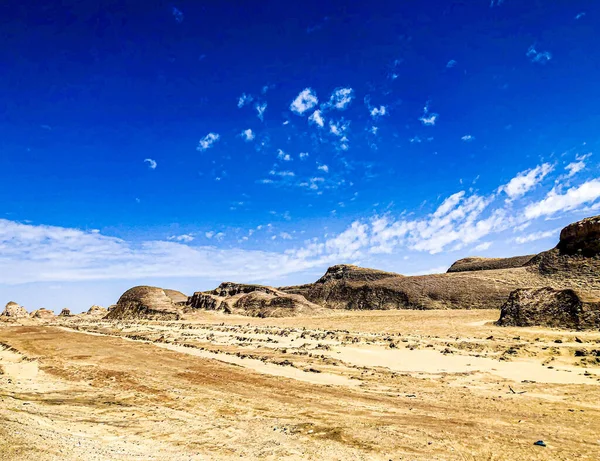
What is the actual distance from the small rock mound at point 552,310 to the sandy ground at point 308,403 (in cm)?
604

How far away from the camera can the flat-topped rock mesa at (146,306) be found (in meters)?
54.1

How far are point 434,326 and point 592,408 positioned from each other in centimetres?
2322

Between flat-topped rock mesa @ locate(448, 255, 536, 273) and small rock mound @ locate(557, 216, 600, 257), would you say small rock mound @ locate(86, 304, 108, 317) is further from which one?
small rock mound @ locate(557, 216, 600, 257)

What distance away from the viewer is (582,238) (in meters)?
50.2

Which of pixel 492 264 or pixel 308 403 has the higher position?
pixel 492 264

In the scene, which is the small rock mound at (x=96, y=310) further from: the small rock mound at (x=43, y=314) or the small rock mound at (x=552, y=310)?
the small rock mound at (x=552, y=310)

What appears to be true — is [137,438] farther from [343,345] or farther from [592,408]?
[343,345]

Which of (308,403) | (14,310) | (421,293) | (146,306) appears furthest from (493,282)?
(14,310)

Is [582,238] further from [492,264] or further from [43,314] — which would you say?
[43,314]

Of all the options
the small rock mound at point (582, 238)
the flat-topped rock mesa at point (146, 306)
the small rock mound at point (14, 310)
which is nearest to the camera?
the small rock mound at point (582, 238)

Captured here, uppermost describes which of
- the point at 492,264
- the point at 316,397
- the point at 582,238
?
the point at 582,238

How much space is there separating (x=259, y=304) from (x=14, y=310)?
157 feet

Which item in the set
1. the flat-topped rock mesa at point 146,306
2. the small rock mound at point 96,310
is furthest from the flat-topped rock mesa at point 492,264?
the small rock mound at point 96,310

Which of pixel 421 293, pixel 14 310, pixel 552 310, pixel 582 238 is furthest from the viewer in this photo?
pixel 14 310
